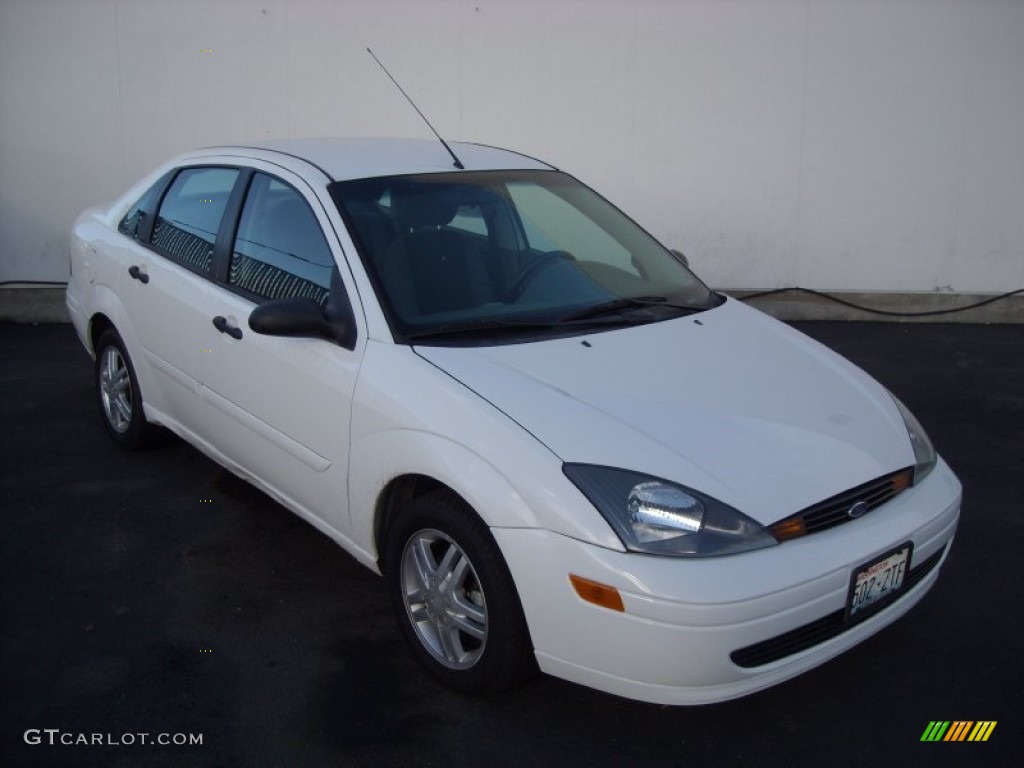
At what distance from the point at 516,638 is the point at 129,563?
2012mm

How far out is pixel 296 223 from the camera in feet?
13.2

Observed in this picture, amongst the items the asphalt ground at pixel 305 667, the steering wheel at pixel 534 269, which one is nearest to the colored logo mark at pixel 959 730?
the asphalt ground at pixel 305 667

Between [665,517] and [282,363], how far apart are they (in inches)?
64.2

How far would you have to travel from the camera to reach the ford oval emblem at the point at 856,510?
308 centimetres

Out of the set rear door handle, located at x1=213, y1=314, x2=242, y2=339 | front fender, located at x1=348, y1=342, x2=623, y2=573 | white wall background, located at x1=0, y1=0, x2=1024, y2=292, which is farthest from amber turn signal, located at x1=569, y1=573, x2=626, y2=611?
white wall background, located at x1=0, y1=0, x2=1024, y2=292

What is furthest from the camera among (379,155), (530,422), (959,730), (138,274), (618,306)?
(138,274)

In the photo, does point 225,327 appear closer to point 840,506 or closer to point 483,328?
point 483,328

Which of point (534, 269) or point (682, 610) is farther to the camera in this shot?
point (534, 269)

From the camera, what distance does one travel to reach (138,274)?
490 centimetres

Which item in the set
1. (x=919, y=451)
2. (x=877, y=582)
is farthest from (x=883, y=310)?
(x=877, y=582)

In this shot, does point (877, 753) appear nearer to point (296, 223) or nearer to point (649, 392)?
point (649, 392)

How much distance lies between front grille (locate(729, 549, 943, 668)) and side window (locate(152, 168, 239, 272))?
9.10ft

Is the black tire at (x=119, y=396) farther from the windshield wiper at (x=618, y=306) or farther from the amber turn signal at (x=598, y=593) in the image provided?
the amber turn signal at (x=598, y=593)

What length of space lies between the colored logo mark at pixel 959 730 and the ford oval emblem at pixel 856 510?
747mm
